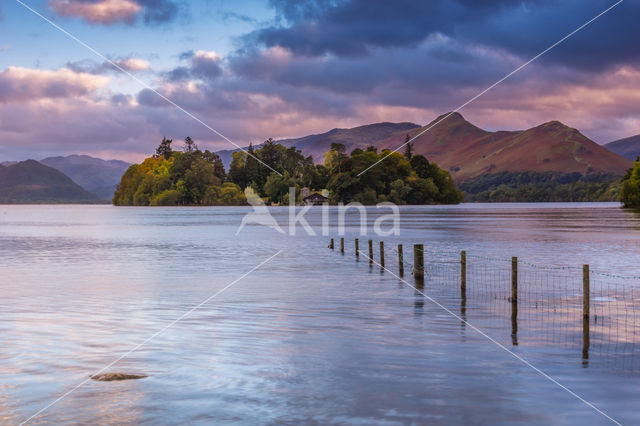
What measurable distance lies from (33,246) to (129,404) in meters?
51.0

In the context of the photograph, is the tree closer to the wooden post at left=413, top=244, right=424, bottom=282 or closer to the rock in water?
the wooden post at left=413, top=244, right=424, bottom=282

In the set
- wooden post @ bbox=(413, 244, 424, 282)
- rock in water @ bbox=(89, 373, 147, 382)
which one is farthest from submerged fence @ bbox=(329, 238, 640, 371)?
rock in water @ bbox=(89, 373, 147, 382)

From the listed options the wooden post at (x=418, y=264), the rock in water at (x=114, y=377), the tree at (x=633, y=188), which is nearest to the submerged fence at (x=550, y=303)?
the wooden post at (x=418, y=264)

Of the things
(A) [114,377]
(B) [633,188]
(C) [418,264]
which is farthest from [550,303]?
(B) [633,188]

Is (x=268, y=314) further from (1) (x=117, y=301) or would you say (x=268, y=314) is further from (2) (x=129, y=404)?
(2) (x=129, y=404)

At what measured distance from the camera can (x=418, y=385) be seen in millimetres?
12445

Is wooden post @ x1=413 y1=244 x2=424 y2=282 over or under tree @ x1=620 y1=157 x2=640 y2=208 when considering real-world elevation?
under

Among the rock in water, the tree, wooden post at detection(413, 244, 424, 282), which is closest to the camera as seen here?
the rock in water

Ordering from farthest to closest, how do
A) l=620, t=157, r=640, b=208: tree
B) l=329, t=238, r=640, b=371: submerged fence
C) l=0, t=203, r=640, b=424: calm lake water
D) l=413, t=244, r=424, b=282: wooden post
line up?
l=620, t=157, r=640, b=208: tree, l=413, t=244, r=424, b=282: wooden post, l=329, t=238, r=640, b=371: submerged fence, l=0, t=203, r=640, b=424: calm lake water

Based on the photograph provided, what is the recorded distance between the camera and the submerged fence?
16234mm

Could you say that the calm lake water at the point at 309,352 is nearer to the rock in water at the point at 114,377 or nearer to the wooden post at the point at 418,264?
the rock in water at the point at 114,377

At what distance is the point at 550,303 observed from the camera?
907 inches

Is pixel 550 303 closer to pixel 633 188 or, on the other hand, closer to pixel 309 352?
pixel 309 352

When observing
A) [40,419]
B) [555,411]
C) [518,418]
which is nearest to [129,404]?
[40,419]
